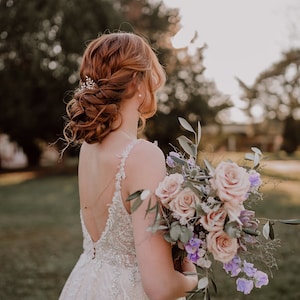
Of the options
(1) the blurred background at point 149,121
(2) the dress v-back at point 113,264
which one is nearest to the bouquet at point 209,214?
(2) the dress v-back at point 113,264

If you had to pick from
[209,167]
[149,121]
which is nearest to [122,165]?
[209,167]

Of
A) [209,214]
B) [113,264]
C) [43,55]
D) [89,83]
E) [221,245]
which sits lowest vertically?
[43,55]

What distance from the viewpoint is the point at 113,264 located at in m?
2.24

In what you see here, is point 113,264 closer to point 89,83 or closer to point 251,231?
point 251,231

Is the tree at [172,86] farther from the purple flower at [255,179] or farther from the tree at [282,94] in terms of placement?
the purple flower at [255,179]

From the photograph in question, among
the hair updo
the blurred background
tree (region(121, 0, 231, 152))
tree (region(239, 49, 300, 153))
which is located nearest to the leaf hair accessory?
the hair updo

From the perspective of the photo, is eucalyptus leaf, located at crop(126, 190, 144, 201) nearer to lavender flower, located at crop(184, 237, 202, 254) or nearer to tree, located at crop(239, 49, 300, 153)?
lavender flower, located at crop(184, 237, 202, 254)

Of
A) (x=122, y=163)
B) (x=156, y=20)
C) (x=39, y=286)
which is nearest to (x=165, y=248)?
(x=122, y=163)

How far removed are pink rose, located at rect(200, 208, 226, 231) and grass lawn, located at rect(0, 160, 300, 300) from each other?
1.14ft

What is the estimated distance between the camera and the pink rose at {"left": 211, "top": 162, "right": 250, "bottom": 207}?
1820mm

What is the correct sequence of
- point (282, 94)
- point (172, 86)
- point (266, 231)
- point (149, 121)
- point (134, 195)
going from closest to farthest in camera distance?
point (134, 195)
point (266, 231)
point (282, 94)
point (149, 121)
point (172, 86)

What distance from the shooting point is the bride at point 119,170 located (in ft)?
6.34

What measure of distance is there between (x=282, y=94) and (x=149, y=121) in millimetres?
6697

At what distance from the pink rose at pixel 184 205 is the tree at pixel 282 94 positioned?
442 inches
